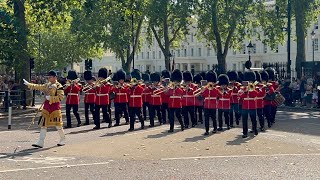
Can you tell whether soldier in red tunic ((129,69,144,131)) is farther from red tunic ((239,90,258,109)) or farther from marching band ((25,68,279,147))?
red tunic ((239,90,258,109))

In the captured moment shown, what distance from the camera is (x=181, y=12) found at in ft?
138

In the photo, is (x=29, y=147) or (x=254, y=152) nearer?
(x=254, y=152)

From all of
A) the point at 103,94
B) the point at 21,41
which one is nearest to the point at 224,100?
the point at 103,94

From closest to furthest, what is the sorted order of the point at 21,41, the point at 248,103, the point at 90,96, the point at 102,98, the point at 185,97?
the point at 248,103 → the point at 185,97 → the point at 102,98 → the point at 90,96 → the point at 21,41

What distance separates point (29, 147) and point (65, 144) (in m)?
0.92

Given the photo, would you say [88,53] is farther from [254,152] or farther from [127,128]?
[254,152]

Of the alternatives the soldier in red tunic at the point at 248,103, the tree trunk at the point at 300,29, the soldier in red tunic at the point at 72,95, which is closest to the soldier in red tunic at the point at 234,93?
the soldier in red tunic at the point at 248,103

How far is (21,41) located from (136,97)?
1099 cm

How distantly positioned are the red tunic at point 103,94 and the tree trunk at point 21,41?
938cm

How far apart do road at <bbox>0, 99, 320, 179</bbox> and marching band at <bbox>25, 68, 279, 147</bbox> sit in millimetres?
657

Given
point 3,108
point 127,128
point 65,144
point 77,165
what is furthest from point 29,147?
point 3,108

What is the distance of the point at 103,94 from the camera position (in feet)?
60.4

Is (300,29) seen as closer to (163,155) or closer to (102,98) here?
(102,98)

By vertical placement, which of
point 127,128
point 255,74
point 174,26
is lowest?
point 127,128
